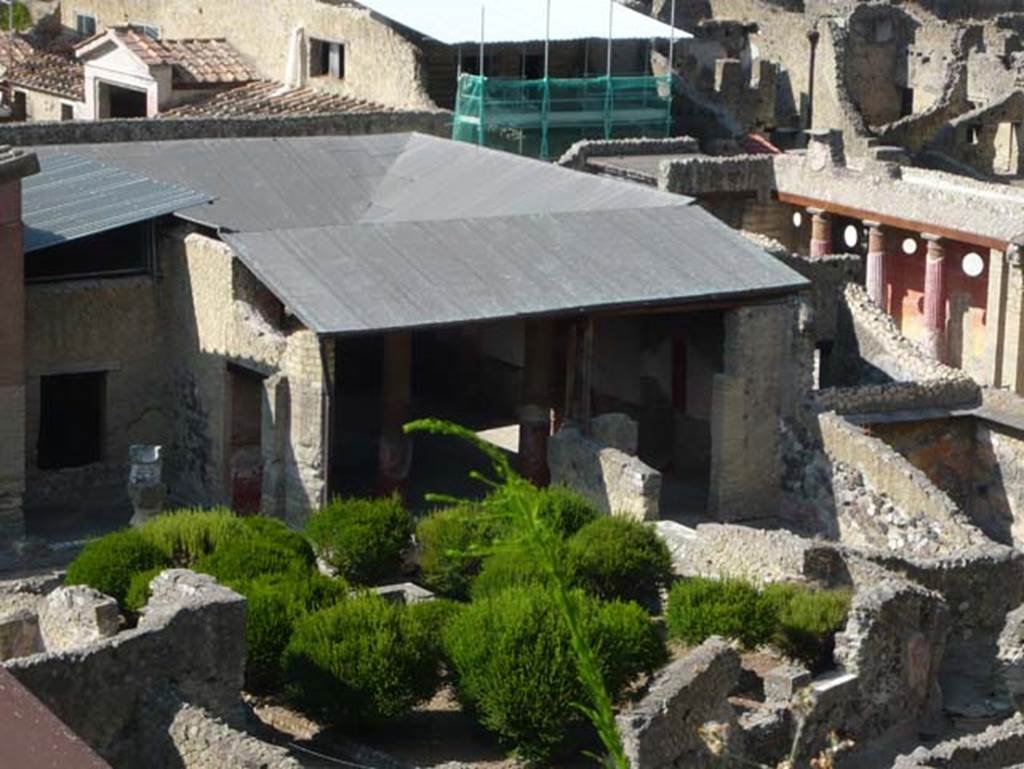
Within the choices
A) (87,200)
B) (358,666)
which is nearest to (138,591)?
(358,666)

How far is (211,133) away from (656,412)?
8023 millimetres

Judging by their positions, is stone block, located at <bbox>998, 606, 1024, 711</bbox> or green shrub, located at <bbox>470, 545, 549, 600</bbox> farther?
stone block, located at <bbox>998, 606, 1024, 711</bbox>

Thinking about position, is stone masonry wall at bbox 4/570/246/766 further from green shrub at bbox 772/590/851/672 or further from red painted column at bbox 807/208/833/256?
red painted column at bbox 807/208/833/256

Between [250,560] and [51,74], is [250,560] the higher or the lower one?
the lower one

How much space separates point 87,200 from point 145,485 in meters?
4.45

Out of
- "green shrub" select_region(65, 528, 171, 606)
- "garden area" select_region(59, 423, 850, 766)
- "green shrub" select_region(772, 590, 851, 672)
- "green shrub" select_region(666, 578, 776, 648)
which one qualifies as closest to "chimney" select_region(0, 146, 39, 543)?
"garden area" select_region(59, 423, 850, 766)

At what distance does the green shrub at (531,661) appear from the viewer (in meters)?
24.9

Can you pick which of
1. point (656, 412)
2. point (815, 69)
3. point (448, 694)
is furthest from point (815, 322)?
point (815, 69)

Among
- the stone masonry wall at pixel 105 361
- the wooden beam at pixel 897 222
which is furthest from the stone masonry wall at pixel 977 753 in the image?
the wooden beam at pixel 897 222

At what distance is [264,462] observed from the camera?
33.2 m

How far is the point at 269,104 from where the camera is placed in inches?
1806

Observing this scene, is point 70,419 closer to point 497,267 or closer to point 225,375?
point 225,375

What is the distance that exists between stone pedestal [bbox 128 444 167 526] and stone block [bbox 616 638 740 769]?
28.1 feet

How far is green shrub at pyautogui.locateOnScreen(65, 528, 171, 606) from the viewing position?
27.1 metres
